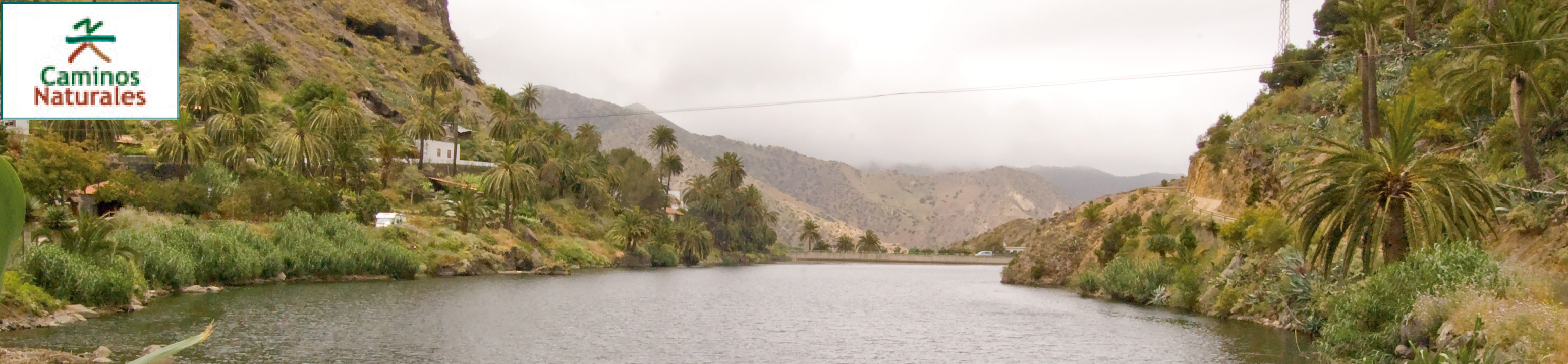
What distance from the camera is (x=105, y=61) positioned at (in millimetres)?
10602

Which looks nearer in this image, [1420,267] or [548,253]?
[1420,267]

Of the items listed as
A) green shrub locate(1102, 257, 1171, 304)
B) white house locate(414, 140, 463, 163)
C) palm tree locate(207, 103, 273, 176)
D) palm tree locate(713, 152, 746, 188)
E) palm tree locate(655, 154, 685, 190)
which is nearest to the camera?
green shrub locate(1102, 257, 1171, 304)

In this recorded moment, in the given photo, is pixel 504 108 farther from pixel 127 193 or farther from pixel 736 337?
pixel 736 337

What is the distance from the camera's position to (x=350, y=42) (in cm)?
14475

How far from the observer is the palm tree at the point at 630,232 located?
112875 millimetres

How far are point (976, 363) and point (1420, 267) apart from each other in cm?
1314

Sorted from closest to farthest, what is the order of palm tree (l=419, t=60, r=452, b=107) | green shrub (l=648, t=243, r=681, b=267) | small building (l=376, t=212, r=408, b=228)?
small building (l=376, t=212, r=408, b=228) → green shrub (l=648, t=243, r=681, b=267) → palm tree (l=419, t=60, r=452, b=107)

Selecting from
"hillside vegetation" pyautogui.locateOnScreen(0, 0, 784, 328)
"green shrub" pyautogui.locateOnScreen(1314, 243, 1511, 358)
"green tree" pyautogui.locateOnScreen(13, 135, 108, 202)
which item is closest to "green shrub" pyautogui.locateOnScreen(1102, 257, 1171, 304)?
"green shrub" pyautogui.locateOnScreen(1314, 243, 1511, 358)

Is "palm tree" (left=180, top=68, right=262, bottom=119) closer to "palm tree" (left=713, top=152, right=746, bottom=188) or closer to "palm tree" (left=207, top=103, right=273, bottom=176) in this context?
"palm tree" (left=207, top=103, right=273, bottom=176)

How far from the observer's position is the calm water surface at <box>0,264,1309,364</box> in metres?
32.0

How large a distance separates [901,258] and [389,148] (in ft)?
364

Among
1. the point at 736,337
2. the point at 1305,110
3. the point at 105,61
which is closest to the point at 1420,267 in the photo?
the point at 736,337

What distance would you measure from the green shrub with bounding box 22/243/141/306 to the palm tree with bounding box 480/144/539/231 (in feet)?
173

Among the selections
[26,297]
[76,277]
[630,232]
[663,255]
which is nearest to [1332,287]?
[26,297]
